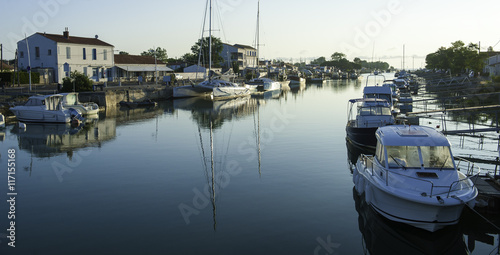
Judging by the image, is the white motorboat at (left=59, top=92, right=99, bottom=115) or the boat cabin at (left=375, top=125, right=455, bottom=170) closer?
the boat cabin at (left=375, top=125, right=455, bottom=170)

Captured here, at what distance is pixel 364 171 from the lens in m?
15.5

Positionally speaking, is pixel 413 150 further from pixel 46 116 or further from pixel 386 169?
pixel 46 116

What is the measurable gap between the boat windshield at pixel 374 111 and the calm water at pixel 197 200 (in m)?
2.34

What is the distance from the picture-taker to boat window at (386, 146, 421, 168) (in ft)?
46.5

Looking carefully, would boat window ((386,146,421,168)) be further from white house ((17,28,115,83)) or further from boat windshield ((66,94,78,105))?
white house ((17,28,115,83))

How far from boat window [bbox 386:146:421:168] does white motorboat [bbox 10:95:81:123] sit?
30.4m

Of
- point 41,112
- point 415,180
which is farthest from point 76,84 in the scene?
point 415,180

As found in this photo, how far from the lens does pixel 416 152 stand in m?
14.4

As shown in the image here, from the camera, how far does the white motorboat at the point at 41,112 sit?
3694 cm

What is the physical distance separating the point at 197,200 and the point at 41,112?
26206mm

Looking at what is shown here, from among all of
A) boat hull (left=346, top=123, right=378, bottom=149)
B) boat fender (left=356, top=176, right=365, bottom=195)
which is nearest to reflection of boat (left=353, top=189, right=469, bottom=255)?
boat fender (left=356, top=176, right=365, bottom=195)

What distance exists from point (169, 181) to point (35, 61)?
54589mm

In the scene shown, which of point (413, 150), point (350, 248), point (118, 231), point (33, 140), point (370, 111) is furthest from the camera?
point (33, 140)

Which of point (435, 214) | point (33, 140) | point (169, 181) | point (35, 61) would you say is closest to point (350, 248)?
point (435, 214)
